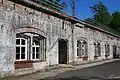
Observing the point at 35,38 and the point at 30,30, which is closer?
the point at 30,30

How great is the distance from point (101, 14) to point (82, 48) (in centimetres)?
5619

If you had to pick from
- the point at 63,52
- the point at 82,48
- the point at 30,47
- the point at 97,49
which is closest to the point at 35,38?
the point at 30,47

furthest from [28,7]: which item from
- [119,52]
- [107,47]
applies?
[119,52]

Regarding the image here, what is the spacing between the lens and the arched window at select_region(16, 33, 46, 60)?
15.9m

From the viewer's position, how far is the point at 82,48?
27656mm

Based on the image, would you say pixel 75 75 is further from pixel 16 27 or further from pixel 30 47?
pixel 16 27

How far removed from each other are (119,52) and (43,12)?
103 feet

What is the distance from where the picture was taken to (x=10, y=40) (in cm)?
1465

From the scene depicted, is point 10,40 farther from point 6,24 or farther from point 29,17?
point 29,17

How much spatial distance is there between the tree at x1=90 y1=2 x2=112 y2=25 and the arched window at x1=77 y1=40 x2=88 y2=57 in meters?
48.5

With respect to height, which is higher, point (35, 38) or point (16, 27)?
point (16, 27)

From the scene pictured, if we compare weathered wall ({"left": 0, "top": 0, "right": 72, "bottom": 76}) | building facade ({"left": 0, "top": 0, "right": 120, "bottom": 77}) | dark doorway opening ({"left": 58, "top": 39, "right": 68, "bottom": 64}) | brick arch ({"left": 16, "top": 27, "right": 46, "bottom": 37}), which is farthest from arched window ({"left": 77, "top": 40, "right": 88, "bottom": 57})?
brick arch ({"left": 16, "top": 27, "right": 46, "bottom": 37})

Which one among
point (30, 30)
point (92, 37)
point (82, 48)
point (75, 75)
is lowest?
point (75, 75)

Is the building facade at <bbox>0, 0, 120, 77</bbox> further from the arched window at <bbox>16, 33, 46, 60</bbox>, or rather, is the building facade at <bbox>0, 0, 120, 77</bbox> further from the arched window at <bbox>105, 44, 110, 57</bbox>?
the arched window at <bbox>105, 44, 110, 57</bbox>
